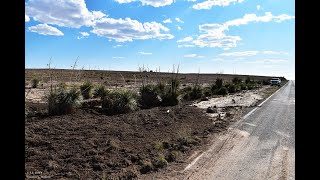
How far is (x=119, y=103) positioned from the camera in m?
16.5

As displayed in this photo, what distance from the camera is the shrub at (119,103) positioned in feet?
53.5

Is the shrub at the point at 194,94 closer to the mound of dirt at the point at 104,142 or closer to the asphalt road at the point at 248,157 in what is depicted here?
the mound of dirt at the point at 104,142

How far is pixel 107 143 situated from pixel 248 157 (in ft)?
12.3

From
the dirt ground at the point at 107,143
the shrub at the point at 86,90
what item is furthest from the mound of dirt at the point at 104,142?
the shrub at the point at 86,90

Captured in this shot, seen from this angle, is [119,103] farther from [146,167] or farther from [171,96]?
[146,167]

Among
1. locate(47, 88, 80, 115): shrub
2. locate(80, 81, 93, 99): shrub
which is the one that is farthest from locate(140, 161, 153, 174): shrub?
locate(80, 81, 93, 99): shrub

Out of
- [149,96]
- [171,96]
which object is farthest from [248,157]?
[171,96]

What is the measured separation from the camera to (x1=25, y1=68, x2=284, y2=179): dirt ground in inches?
294

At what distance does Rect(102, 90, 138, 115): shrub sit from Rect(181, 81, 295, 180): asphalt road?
17.2ft

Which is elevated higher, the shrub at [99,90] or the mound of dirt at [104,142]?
the shrub at [99,90]

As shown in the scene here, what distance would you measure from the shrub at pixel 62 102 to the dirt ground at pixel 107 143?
44cm

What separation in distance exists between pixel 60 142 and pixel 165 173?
3588mm

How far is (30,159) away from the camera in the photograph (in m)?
7.97
